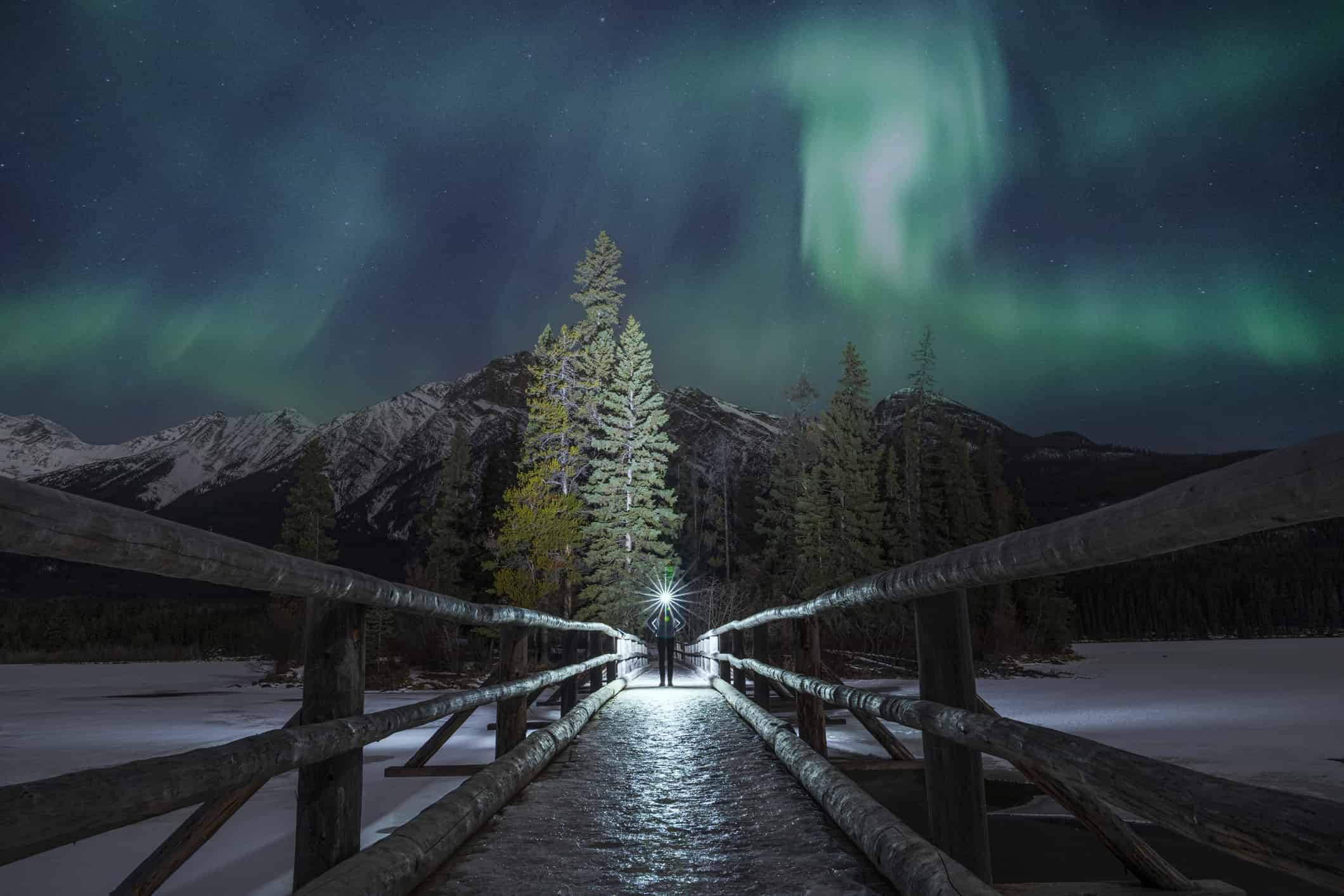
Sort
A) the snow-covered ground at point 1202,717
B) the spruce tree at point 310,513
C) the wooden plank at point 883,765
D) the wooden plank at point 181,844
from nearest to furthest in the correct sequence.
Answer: the wooden plank at point 181,844 < the wooden plank at point 883,765 < the snow-covered ground at point 1202,717 < the spruce tree at point 310,513

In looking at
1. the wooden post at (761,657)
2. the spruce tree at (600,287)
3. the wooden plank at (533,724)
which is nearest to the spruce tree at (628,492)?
the spruce tree at (600,287)

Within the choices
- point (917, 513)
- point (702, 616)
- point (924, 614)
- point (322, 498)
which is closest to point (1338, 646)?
point (917, 513)

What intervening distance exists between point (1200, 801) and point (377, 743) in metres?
12.0

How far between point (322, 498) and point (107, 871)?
44395 millimetres

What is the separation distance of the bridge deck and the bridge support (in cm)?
163

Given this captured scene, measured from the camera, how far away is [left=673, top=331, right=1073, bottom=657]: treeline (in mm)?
40250

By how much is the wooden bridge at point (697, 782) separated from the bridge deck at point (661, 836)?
0.02 m

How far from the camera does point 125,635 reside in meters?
72.6

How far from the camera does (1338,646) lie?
63344 mm

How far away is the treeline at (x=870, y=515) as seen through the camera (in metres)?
40.2

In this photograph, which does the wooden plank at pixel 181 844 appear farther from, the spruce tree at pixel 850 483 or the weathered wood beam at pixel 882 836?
the spruce tree at pixel 850 483

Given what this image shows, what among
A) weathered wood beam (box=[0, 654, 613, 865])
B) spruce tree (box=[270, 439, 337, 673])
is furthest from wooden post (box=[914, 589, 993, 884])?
spruce tree (box=[270, 439, 337, 673])

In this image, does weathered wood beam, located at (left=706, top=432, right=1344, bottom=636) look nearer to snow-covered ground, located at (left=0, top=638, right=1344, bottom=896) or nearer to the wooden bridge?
the wooden bridge

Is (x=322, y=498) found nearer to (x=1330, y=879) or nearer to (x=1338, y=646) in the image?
(x=1330, y=879)
